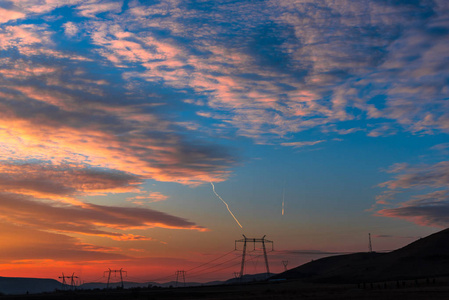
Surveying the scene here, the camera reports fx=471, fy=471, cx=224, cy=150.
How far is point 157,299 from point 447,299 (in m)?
57.7

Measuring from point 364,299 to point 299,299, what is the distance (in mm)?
11823

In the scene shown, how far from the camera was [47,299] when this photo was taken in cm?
12325

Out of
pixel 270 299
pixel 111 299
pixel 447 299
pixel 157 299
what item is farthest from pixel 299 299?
pixel 111 299

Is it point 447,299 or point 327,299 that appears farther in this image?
point 327,299

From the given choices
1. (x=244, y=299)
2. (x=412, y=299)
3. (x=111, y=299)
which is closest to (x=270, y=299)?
(x=244, y=299)

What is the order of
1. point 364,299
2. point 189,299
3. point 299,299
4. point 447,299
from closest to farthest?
1. point 447,299
2. point 364,299
3. point 299,299
4. point 189,299

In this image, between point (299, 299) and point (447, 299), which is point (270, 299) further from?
point (447, 299)

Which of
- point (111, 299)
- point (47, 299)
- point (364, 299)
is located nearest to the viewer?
point (364, 299)

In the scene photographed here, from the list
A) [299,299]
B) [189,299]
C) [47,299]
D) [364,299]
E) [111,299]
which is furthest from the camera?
[47,299]

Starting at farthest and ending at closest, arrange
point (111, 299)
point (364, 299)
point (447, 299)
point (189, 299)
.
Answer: point (111, 299), point (189, 299), point (364, 299), point (447, 299)

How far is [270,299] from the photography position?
87.7 meters

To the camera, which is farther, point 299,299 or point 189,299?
point 189,299

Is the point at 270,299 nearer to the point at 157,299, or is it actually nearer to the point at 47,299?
the point at 157,299

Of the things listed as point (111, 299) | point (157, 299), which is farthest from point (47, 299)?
point (157, 299)
